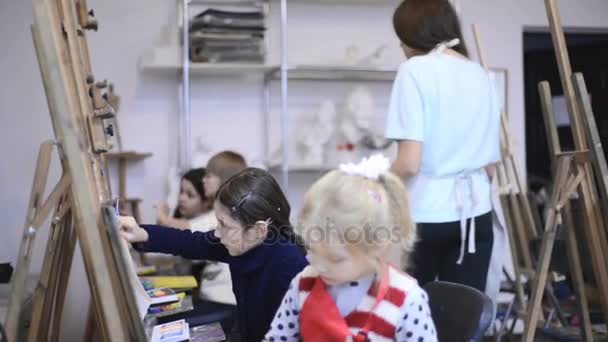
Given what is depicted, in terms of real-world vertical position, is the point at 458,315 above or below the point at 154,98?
below

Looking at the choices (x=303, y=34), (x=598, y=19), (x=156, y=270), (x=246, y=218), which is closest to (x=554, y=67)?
(x=598, y=19)

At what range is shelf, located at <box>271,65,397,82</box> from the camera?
3.15 m

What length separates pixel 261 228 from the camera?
58.4 inches

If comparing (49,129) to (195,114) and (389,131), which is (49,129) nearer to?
(195,114)

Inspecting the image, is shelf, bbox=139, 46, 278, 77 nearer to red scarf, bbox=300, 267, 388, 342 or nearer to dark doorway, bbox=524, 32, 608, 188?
red scarf, bbox=300, 267, 388, 342

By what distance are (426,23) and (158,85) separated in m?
1.90

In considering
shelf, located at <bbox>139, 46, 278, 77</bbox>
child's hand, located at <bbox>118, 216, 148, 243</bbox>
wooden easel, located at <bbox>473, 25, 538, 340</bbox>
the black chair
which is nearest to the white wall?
shelf, located at <bbox>139, 46, 278, 77</bbox>

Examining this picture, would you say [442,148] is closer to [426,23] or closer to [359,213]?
[426,23]

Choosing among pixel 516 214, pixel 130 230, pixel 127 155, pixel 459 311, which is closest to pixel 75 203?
pixel 130 230

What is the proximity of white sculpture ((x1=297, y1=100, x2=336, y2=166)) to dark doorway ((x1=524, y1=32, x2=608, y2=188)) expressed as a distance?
1840 millimetres

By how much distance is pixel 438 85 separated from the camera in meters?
1.65

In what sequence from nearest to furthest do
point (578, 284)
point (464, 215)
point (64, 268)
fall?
point (464, 215)
point (64, 268)
point (578, 284)

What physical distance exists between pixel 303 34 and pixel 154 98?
2.75 ft

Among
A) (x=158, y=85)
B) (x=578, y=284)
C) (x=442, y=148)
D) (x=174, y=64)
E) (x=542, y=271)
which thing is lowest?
(x=578, y=284)
